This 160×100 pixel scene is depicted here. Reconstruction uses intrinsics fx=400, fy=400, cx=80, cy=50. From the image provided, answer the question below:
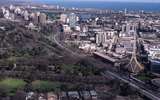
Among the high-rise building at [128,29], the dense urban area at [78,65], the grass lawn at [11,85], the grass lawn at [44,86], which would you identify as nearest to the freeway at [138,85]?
the dense urban area at [78,65]

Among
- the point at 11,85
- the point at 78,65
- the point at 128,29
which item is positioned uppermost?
the point at 11,85

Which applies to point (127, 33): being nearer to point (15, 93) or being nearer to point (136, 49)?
point (136, 49)

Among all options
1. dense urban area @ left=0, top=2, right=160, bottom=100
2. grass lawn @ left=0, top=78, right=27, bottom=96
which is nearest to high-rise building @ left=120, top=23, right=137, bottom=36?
dense urban area @ left=0, top=2, right=160, bottom=100

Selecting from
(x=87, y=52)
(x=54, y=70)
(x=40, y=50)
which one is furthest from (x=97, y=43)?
(x=54, y=70)

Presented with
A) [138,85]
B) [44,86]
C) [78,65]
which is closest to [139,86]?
[138,85]

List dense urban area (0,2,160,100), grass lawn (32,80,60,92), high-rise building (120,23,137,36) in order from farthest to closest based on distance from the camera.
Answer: high-rise building (120,23,137,36)
grass lawn (32,80,60,92)
dense urban area (0,2,160,100)

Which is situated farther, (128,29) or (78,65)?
(128,29)

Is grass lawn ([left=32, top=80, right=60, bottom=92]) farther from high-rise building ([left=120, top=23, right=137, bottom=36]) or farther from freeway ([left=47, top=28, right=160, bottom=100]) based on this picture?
high-rise building ([left=120, top=23, right=137, bottom=36])

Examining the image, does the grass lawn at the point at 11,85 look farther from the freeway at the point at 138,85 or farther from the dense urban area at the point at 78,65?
the freeway at the point at 138,85

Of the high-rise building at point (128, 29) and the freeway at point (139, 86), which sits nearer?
the freeway at point (139, 86)

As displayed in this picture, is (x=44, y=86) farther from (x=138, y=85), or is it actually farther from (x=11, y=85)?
(x=138, y=85)
